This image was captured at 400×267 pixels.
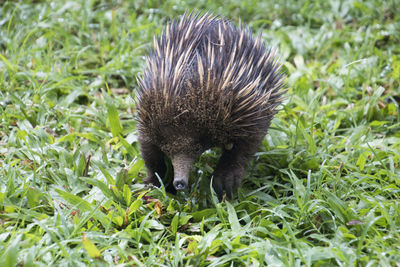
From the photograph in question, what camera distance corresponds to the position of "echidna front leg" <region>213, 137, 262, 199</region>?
3176 mm

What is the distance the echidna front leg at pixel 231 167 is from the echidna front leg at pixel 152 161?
0.40 meters

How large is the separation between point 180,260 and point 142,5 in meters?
4.10

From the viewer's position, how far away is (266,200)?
3.25 m

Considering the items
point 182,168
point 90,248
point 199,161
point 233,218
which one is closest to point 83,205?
point 90,248

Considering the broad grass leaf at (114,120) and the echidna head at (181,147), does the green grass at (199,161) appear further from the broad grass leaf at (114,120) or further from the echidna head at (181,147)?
the echidna head at (181,147)

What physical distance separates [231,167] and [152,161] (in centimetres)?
55

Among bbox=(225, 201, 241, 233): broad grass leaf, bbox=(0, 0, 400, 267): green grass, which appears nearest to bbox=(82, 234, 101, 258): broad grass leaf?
bbox=(0, 0, 400, 267): green grass

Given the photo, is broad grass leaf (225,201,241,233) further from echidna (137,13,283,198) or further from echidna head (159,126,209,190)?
echidna head (159,126,209,190)

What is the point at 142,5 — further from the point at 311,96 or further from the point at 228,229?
the point at 228,229

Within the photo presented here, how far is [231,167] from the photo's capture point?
3219mm

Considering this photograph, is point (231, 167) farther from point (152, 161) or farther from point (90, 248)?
point (90, 248)

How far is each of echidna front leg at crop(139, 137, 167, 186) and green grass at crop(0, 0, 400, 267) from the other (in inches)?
5.1

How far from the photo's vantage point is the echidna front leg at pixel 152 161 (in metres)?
3.14

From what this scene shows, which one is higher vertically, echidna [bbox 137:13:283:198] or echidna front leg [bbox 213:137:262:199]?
echidna [bbox 137:13:283:198]
